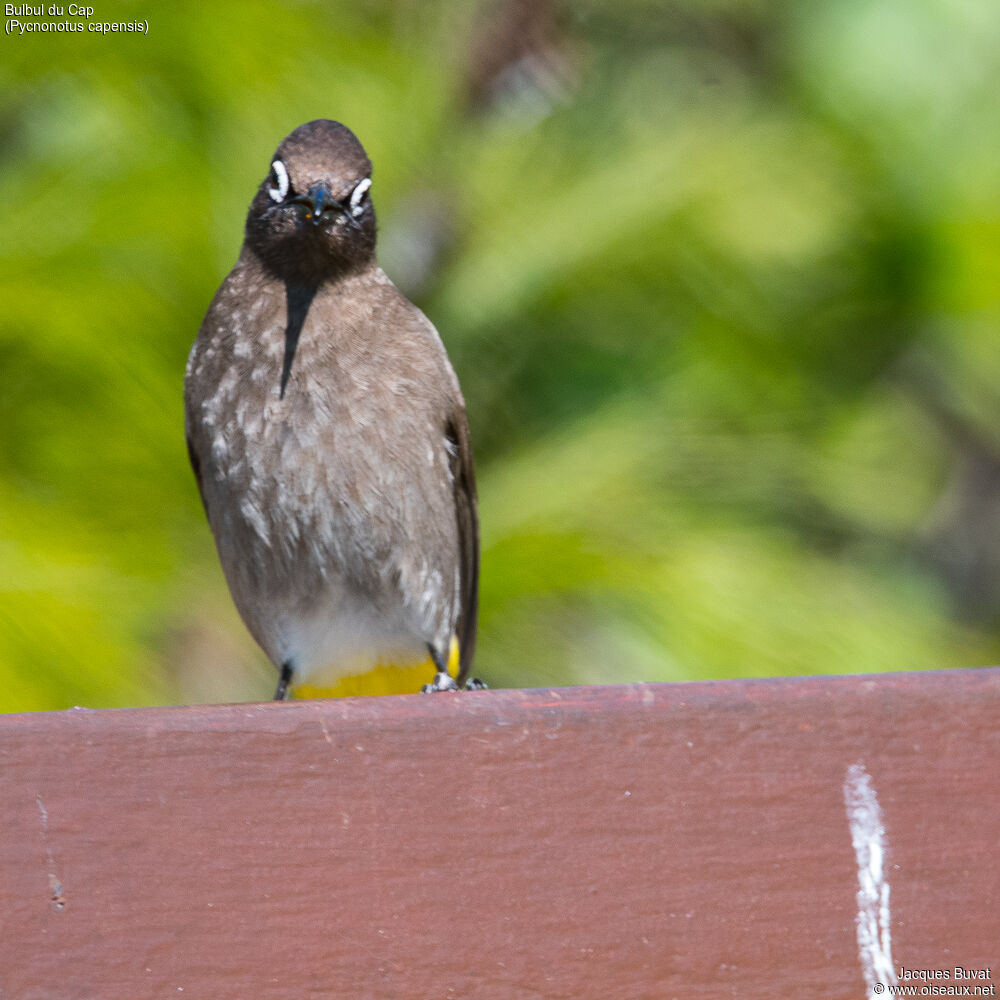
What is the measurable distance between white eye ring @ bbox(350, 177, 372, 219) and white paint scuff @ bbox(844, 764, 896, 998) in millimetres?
2138

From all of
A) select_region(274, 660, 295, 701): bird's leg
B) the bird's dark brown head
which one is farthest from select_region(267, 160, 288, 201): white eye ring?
select_region(274, 660, 295, 701): bird's leg

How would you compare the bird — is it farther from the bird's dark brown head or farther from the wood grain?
the wood grain

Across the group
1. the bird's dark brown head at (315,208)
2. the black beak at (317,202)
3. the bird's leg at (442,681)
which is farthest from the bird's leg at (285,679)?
the black beak at (317,202)

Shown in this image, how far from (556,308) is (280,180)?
1504mm

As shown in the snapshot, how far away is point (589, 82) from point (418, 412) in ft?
7.67

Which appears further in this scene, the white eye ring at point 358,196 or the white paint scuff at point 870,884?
the white eye ring at point 358,196

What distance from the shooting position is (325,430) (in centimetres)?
332

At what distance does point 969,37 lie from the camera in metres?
5.36

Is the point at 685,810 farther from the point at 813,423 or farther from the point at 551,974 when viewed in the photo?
the point at 813,423

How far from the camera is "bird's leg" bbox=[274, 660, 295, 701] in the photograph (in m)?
3.81

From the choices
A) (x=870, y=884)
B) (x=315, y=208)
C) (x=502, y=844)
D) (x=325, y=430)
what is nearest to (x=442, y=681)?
(x=325, y=430)

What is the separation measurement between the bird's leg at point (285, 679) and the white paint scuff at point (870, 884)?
7.60ft

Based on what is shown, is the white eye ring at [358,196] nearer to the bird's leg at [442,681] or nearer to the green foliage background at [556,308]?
the green foliage background at [556,308]

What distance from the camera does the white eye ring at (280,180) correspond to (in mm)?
3395
